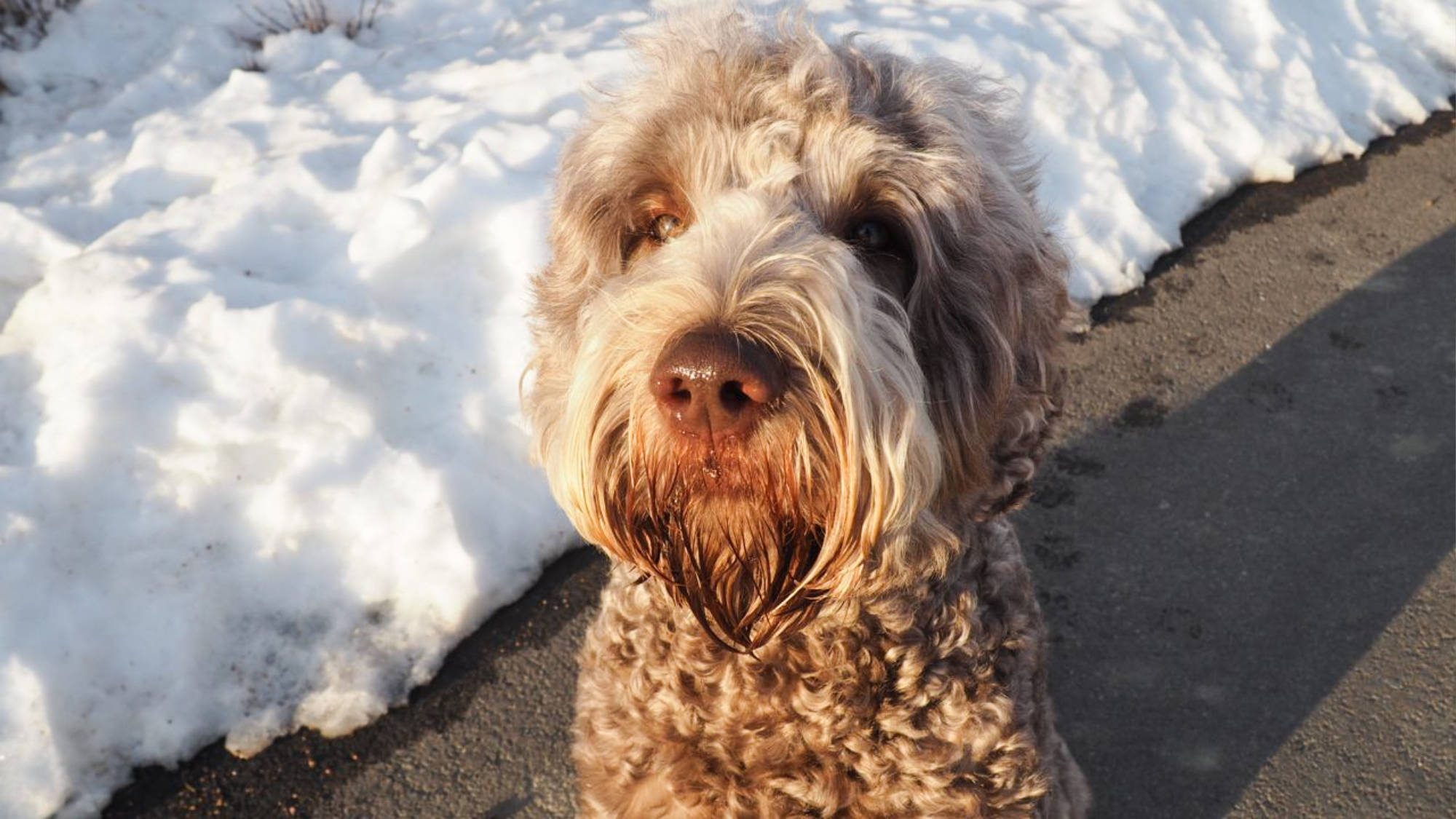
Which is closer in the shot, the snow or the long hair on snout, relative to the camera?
the long hair on snout

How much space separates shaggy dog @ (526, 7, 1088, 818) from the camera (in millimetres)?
1750

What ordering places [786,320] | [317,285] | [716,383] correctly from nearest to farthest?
[716,383]
[786,320]
[317,285]

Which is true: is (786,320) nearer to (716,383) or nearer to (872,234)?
(716,383)

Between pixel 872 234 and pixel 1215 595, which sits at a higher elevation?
pixel 872 234

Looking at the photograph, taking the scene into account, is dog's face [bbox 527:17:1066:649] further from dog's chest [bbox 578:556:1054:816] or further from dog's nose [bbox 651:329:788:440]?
dog's chest [bbox 578:556:1054:816]

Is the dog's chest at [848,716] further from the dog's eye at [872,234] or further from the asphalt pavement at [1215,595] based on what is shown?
the asphalt pavement at [1215,595]

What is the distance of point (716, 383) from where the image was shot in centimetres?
162

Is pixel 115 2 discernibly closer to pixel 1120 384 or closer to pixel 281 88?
pixel 281 88

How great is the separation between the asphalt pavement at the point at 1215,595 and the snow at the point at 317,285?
7.6 inches

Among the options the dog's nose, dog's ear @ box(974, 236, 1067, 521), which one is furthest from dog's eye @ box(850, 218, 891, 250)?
the dog's nose

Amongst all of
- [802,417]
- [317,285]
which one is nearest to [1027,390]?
[802,417]

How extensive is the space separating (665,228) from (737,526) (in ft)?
2.26

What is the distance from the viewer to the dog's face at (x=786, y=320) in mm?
1724

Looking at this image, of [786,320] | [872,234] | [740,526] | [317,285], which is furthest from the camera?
[317,285]
